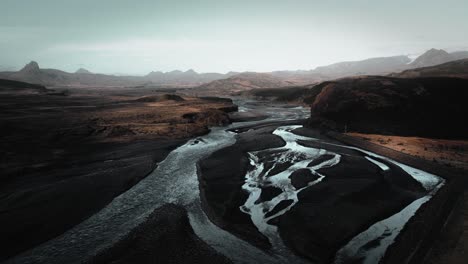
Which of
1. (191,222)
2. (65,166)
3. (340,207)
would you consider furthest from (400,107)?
(65,166)

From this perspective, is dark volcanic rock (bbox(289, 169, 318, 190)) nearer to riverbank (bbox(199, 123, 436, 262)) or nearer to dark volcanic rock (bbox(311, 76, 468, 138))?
riverbank (bbox(199, 123, 436, 262))

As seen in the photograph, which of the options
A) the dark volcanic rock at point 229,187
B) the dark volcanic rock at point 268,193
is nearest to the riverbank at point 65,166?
the dark volcanic rock at point 229,187

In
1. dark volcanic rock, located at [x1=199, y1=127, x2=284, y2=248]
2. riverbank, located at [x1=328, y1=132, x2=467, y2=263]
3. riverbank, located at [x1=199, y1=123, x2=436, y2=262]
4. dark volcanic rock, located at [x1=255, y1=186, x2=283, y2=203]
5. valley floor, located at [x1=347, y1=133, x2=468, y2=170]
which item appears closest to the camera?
riverbank, located at [x1=328, y1=132, x2=467, y2=263]

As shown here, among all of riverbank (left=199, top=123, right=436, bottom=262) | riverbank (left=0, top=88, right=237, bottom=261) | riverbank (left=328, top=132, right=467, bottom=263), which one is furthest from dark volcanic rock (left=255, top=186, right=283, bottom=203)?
riverbank (left=0, top=88, right=237, bottom=261)

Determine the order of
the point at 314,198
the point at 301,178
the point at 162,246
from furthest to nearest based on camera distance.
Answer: the point at 301,178, the point at 314,198, the point at 162,246

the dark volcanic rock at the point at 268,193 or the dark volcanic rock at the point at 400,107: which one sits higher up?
the dark volcanic rock at the point at 400,107

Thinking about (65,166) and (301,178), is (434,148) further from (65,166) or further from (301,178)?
(65,166)

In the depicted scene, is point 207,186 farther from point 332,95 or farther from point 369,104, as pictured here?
point 332,95

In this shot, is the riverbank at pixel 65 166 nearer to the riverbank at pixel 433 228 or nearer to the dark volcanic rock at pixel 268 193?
the dark volcanic rock at pixel 268 193
